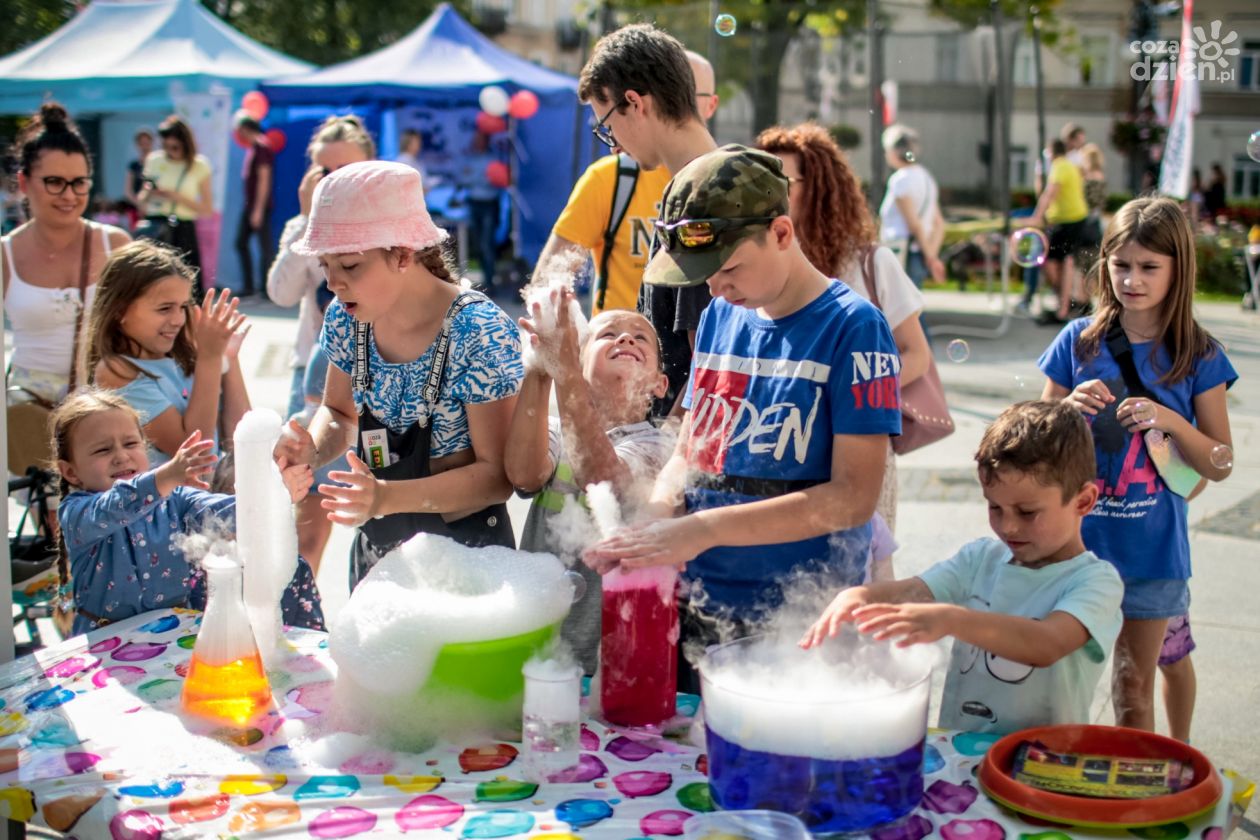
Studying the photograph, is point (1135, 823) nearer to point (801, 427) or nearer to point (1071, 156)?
point (801, 427)

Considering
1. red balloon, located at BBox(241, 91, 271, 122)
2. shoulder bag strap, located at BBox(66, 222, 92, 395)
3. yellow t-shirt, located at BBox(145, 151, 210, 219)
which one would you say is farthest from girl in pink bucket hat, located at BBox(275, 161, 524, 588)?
red balloon, located at BBox(241, 91, 271, 122)

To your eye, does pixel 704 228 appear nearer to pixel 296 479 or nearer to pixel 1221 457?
pixel 296 479

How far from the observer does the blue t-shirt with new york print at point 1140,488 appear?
2672 millimetres

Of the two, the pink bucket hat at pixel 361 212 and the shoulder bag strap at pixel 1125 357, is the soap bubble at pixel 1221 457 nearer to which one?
the shoulder bag strap at pixel 1125 357

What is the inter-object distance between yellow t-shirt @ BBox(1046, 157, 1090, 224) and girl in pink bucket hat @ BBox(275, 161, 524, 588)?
26.9 ft

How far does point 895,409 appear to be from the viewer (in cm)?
192

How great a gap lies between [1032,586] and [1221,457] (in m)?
0.89

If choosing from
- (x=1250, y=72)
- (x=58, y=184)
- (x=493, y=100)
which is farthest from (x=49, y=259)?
(x=1250, y=72)

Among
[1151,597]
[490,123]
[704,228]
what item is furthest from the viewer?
[490,123]

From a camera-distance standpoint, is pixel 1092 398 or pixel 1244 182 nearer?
pixel 1092 398

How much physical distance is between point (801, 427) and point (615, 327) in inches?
24.7

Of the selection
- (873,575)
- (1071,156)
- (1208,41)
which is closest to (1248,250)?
(1071,156)

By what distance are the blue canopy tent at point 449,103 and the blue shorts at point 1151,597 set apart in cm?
983

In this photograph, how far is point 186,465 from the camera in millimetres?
2473
